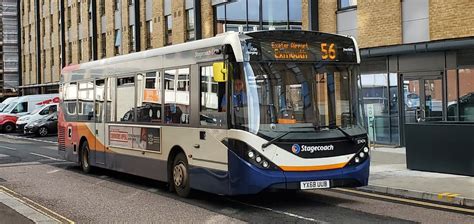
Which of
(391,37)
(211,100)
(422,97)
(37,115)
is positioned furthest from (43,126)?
(211,100)

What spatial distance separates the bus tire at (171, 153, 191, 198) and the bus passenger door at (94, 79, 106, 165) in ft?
12.0

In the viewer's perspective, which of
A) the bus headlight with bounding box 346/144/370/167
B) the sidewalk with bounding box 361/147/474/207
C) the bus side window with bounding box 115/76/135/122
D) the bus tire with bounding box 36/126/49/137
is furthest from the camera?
the bus tire with bounding box 36/126/49/137

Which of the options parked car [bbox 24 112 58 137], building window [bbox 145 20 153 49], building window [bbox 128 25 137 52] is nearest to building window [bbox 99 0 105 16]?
building window [bbox 128 25 137 52]

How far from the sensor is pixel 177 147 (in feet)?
33.6

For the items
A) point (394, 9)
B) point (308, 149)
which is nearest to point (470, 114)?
point (394, 9)

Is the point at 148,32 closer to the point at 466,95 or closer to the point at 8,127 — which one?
the point at 8,127

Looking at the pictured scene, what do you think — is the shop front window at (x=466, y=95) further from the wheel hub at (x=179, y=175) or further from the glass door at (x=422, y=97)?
the wheel hub at (x=179, y=175)

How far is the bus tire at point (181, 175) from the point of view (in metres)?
10.0

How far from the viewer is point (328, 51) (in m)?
9.13

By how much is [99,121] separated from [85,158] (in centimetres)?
166

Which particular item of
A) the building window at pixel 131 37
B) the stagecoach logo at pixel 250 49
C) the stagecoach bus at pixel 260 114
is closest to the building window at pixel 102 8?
the building window at pixel 131 37

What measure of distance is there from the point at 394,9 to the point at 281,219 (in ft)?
38.9

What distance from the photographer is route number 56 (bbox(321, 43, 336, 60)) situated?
29.8ft

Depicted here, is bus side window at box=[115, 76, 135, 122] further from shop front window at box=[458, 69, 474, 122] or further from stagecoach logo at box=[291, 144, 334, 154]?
shop front window at box=[458, 69, 474, 122]
